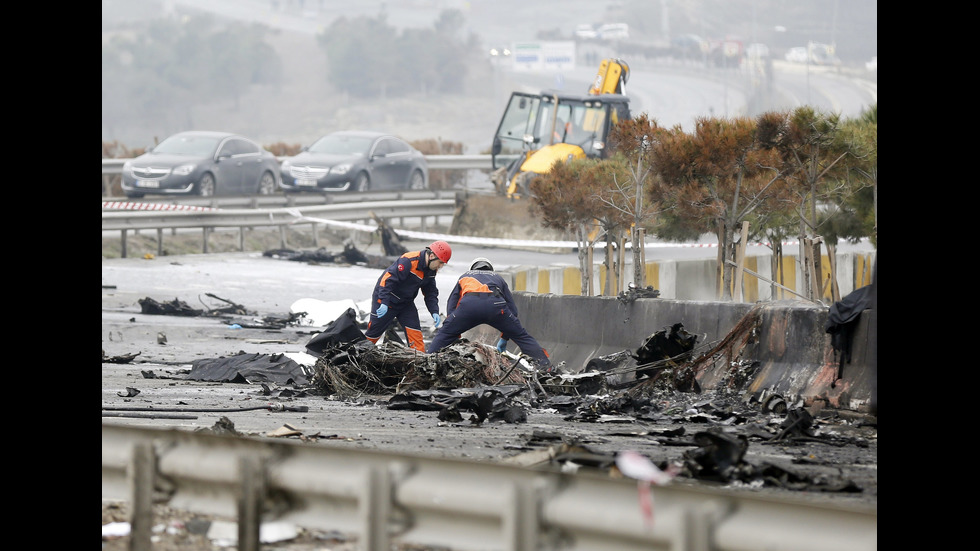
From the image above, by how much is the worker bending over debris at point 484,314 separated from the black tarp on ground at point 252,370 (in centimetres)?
128

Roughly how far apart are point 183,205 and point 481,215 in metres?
6.66

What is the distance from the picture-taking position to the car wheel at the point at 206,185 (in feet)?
102

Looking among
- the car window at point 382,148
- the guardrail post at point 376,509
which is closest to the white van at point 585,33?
the car window at point 382,148

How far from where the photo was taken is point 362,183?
111 feet

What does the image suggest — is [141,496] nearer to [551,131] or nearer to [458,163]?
[551,131]

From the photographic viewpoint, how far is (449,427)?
927 centimetres

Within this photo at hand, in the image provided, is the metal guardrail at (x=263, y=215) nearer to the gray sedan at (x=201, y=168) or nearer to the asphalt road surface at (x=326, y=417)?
the gray sedan at (x=201, y=168)

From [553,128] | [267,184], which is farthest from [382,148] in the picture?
[553,128]

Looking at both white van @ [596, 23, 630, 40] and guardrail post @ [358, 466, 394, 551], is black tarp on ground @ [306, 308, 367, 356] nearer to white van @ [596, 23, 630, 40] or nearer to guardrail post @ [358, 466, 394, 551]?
guardrail post @ [358, 466, 394, 551]

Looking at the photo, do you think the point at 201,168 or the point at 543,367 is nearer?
the point at 543,367

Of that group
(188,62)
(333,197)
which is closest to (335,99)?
(188,62)

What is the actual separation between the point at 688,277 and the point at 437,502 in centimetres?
1764

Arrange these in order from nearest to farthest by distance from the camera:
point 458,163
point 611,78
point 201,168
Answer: point 611,78, point 201,168, point 458,163
